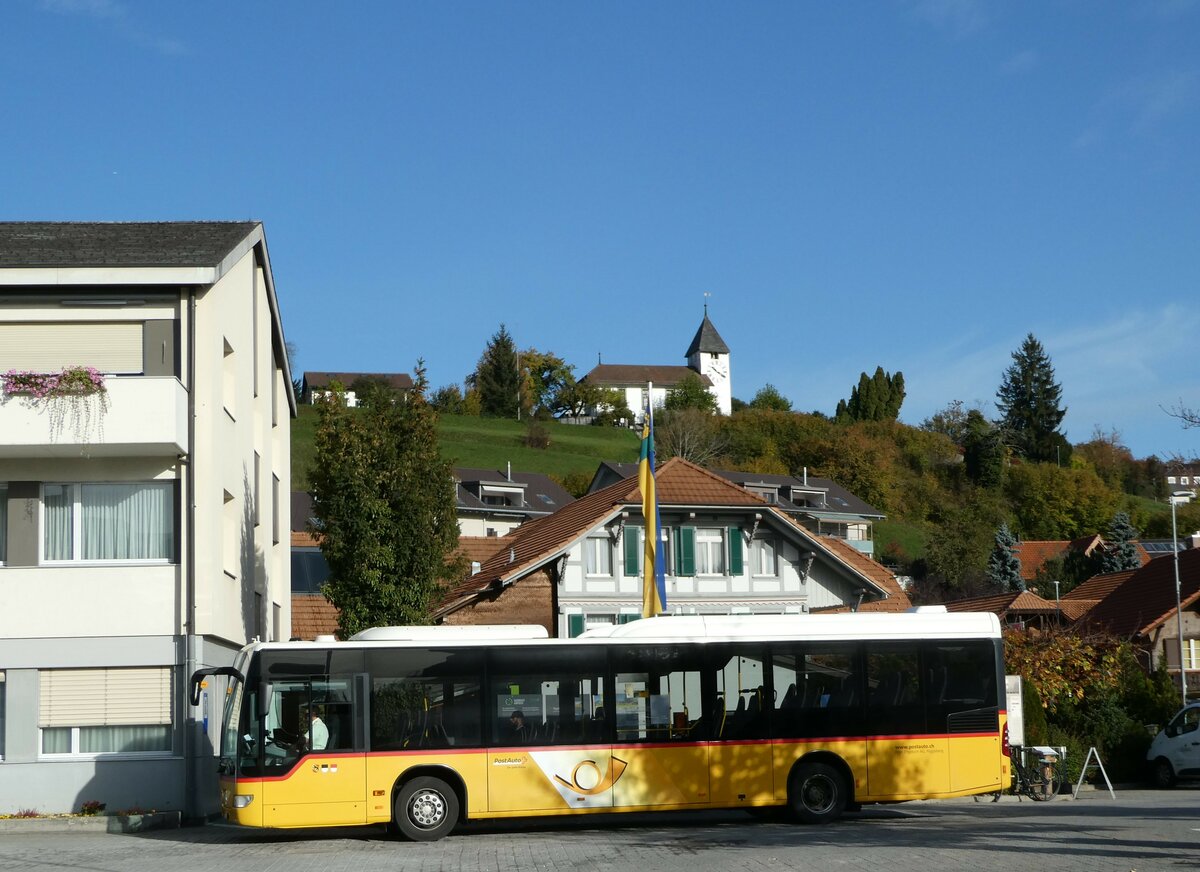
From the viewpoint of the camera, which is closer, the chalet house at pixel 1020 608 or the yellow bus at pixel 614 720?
the yellow bus at pixel 614 720

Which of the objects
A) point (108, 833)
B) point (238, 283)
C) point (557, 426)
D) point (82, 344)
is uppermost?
point (557, 426)

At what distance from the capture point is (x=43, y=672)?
73.2 feet

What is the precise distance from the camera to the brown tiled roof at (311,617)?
3828 centimetres

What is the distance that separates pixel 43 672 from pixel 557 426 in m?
107

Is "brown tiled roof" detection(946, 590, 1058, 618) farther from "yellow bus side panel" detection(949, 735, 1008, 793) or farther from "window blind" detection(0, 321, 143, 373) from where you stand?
"window blind" detection(0, 321, 143, 373)

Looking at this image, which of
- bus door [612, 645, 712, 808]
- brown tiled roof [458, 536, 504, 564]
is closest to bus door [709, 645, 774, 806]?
bus door [612, 645, 712, 808]

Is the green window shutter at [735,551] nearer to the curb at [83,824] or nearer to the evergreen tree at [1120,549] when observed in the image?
the curb at [83,824]

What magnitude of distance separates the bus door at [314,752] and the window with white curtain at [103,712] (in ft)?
18.4

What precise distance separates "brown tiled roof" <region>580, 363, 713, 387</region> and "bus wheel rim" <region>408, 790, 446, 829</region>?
161092mm

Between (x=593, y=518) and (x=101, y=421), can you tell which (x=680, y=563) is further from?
(x=101, y=421)

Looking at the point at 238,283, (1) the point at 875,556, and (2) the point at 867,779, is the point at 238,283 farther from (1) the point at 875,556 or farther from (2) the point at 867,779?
(1) the point at 875,556

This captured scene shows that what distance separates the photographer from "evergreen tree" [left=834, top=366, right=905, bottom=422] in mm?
154375

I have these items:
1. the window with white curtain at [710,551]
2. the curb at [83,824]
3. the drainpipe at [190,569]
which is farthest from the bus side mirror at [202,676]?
the window with white curtain at [710,551]

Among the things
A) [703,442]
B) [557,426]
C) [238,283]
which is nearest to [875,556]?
[703,442]
